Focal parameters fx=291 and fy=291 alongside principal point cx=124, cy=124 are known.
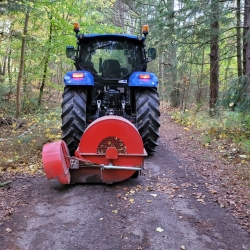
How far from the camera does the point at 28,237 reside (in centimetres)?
296

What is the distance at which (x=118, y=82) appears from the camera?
5953mm

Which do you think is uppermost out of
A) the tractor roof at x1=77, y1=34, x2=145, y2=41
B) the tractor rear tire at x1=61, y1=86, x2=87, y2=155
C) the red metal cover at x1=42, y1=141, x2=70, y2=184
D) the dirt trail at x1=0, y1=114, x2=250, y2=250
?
the tractor roof at x1=77, y1=34, x2=145, y2=41

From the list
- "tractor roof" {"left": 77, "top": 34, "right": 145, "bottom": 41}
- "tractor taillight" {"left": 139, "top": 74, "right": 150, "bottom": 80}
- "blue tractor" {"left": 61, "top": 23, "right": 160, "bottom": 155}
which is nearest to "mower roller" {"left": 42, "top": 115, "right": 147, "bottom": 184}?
"blue tractor" {"left": 61, "top": 23, "right": 160, "bottom": 155}

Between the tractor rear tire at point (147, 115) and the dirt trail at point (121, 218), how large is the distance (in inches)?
48.1

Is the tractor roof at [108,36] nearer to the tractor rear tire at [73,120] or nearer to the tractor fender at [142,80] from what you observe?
the tractor fender at [142,80]

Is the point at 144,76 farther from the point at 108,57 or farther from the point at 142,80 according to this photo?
the point at 108,57

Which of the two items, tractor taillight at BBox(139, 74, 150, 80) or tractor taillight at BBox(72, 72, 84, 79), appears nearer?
tractor taillight at BBox(72, 72, 84, 79)

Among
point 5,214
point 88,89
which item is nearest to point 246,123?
point 88,89

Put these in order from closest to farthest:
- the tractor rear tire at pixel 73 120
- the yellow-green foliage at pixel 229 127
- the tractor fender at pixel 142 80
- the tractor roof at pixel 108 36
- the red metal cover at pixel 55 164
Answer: the red metal cover at pixel 55 164 → the tractor rear tire at pixel 73 120 → the tractor fender at pixel 142 80 → the tractor roof at pixel 108 36 → the yellow-green foliage at pixel 229 127

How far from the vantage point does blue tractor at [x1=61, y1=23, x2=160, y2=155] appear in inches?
223

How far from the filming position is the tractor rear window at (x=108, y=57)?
19.9ft

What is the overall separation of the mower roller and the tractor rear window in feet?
6.61

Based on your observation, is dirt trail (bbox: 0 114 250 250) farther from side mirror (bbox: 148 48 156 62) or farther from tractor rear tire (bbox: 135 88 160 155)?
side mirror (bbox: 148 48 156 62)

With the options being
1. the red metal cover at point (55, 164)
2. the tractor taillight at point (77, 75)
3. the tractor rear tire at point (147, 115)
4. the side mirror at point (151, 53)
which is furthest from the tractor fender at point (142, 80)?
the red metal cover at point (55, 164)
